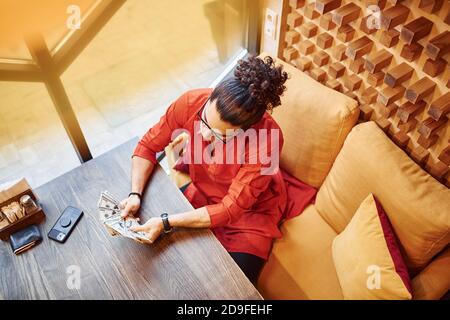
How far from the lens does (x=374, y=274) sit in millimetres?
1361

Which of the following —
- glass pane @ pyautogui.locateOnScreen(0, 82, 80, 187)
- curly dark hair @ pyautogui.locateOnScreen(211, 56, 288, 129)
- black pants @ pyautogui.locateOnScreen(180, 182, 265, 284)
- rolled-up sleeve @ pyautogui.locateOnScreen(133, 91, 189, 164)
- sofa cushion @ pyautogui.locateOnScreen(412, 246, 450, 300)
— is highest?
curly dark hair @ pyautogui.locateOnScreen(211, 56, 288, 129)

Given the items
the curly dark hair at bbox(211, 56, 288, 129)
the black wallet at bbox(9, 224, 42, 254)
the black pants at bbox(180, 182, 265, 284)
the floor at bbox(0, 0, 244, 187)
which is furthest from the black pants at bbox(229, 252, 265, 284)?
the floor at bbox(0, 0, 244, 187)

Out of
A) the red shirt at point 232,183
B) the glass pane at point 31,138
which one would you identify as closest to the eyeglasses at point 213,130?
the red shirt at point 232,183

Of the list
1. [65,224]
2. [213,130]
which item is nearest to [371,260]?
[213,130]

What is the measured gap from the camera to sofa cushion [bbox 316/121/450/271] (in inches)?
52.9

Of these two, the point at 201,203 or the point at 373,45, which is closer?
the point at 373,45

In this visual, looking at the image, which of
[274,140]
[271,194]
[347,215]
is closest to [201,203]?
[271,194]

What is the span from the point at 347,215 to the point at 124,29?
2454mm

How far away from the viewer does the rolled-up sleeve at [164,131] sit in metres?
1.58

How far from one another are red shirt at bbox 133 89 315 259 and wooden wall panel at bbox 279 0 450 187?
455 millimetres

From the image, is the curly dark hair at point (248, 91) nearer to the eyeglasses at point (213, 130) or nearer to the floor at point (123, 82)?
the eyeglasses at point (213, 130)

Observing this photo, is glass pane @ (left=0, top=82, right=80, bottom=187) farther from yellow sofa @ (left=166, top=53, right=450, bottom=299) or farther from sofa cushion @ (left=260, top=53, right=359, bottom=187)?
sofa cushion @ (left=260, top=53, right=359, bottom=187)
